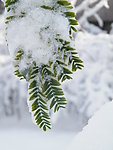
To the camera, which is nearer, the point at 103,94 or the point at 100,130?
the point at 100,130

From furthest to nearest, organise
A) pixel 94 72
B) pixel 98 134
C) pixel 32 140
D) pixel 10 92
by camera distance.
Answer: pixel 10 92
pixel 94 72
pixel 32 140
pixel 98 134

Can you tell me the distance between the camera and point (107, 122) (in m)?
0.63

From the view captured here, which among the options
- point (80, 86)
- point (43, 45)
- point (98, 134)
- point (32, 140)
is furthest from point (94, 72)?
point (43, 45)

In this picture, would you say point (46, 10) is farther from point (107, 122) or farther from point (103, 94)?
point (103, 94)

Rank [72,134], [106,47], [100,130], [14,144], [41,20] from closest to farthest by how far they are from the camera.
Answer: [41,20]
[100,130]
[14,144]
[106,47]
[72,134]

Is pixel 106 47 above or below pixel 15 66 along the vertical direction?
above

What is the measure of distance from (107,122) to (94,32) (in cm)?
450

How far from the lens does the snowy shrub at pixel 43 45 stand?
0.36 m

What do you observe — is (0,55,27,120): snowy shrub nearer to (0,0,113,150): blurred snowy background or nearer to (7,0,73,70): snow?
(0,0,113,150): blurred snowy background

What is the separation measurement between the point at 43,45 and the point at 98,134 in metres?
0.32

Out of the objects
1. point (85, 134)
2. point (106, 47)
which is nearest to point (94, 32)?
point (106, 47)

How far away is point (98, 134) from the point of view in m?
0.62

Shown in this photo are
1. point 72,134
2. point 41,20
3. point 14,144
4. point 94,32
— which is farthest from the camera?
point 94,32

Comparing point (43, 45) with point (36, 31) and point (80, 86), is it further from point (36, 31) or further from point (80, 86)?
point (80, 86)
